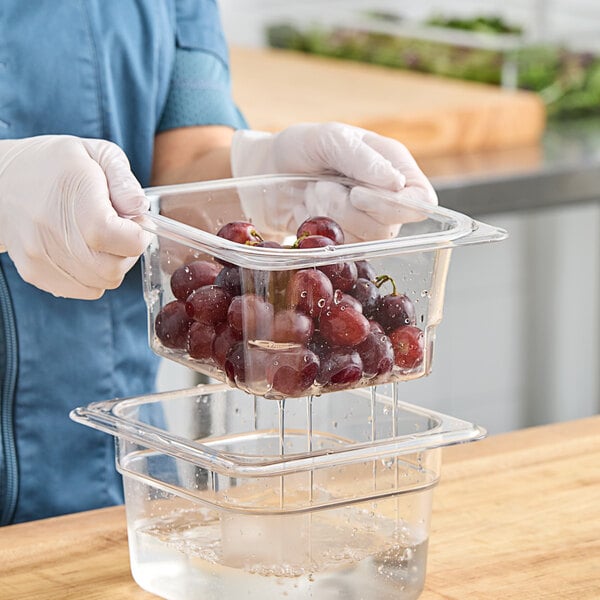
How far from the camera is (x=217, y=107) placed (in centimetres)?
140

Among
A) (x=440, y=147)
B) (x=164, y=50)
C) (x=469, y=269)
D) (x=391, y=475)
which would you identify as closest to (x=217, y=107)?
(x=164, y=50)

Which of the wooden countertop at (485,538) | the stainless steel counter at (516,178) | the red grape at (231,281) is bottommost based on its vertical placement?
the wooden countertop at (485,538)

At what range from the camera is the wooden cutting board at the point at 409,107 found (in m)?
2.38

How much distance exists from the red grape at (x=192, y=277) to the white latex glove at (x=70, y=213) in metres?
0.03

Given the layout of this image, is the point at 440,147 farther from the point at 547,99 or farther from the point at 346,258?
the point at 346,258

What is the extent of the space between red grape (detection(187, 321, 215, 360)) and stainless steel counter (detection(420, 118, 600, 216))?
1.33 m

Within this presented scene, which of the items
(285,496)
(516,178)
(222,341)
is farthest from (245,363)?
(516,178)

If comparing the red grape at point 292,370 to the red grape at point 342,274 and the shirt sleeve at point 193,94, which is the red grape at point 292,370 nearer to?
the red grape at point 342,274

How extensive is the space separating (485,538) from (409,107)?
1.48m

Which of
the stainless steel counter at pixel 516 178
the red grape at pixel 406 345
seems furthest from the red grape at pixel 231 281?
the stainless steel counter at pixel 516 178

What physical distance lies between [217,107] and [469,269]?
59.4 inches

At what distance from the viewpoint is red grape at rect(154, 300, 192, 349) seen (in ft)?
2.97

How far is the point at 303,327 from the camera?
82 cm

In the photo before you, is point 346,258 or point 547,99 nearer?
point 346,258
